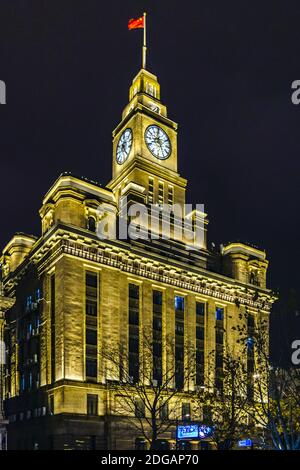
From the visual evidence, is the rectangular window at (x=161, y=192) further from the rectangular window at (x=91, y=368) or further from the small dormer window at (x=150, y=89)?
the rectangular window at (x=91, y=368)

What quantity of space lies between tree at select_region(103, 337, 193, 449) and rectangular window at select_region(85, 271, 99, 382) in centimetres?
162

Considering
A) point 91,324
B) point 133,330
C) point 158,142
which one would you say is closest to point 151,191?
point 158,142

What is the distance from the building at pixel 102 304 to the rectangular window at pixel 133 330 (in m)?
0.14

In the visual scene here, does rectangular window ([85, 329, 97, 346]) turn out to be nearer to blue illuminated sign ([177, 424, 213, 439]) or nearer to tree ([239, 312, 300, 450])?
blue illuminated sign ([177, 424, 213, 439])

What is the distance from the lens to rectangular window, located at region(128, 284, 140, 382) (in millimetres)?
63531

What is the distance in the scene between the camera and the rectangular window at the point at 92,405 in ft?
188

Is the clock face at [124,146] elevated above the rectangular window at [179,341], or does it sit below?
above

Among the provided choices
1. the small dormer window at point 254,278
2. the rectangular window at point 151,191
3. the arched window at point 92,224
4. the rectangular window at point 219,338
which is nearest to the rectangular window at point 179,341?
the rectangular window at point 219,338

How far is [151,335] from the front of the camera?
65.9 metres

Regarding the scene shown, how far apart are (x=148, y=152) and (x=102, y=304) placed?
3356 centimetres

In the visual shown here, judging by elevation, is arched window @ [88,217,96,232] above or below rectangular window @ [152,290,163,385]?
above

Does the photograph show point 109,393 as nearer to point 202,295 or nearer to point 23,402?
point 23,402

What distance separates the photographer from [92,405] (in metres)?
57.7

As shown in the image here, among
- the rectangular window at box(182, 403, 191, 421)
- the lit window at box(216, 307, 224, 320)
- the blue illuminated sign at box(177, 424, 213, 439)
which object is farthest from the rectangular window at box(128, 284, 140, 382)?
the blue illuminated sign at box(177, 424, 213, 439)
